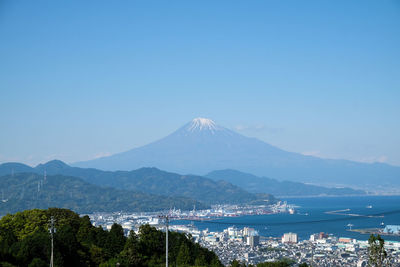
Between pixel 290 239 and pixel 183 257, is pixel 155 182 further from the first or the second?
pixel 183 257

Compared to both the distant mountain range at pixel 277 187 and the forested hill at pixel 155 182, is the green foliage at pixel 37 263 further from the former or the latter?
the distant mountain range at pixel 277 187

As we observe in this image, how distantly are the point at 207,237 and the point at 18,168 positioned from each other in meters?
77.2

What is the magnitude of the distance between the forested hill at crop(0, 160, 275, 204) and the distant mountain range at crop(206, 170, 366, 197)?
77.0 feet

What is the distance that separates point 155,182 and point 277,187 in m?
38.2

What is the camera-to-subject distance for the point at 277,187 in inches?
5295

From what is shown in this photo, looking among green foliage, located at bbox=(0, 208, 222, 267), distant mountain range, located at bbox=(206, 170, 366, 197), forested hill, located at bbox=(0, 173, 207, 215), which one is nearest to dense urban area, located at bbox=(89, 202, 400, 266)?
green foliage, located at bbox=(0, 208, 222, 267)

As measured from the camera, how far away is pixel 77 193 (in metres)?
80.8

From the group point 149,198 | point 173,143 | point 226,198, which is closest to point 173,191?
point 226,198

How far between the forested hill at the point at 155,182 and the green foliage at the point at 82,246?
259ft

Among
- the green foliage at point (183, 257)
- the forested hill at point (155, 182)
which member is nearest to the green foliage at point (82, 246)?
the green foliage at point (183, 257)

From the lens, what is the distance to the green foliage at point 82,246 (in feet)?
53.5

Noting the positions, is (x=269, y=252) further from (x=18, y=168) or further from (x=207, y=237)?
(x=18, y=168)

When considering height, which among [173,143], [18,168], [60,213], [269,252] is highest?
[173,143]

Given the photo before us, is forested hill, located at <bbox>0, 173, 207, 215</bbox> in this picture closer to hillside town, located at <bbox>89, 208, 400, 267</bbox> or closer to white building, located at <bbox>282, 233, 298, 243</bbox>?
hillside town, located at <bbox>89, 208, 400, 267</bbox>
